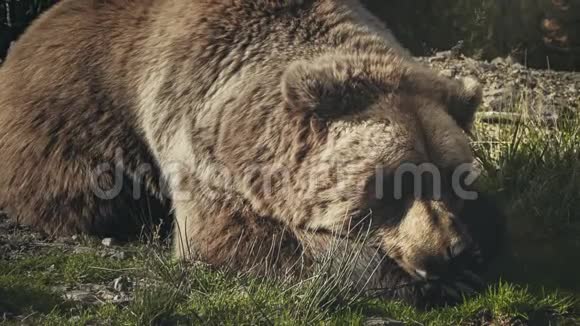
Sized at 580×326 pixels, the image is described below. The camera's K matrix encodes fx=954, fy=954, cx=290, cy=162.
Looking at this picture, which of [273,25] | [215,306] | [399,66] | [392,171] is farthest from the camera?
[273,25]

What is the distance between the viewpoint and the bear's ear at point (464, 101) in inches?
207

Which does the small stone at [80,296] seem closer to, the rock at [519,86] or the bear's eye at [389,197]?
the bear's eye at [389,197]

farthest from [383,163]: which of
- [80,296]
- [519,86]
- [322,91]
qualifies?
[519,86]

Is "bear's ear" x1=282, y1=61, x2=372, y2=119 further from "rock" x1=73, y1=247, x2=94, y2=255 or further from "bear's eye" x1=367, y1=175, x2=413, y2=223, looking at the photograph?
"rock" x1=73, y1=247, x2=94, y2=255

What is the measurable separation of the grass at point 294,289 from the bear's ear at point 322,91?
0.90 metres

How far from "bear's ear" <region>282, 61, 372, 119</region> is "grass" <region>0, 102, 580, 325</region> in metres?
0.90

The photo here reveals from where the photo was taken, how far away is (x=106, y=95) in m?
6.02

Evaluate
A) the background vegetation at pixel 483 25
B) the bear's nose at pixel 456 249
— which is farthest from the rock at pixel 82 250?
the background vegetation at pixel 483 25

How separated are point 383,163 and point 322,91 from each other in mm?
522

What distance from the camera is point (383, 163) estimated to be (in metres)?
4.73

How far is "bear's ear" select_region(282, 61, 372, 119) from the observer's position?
4930 mm

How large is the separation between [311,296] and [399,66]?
1.43 metres

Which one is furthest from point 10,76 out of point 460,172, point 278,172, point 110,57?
point 460,172

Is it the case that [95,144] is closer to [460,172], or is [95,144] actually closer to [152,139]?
[152,139]
